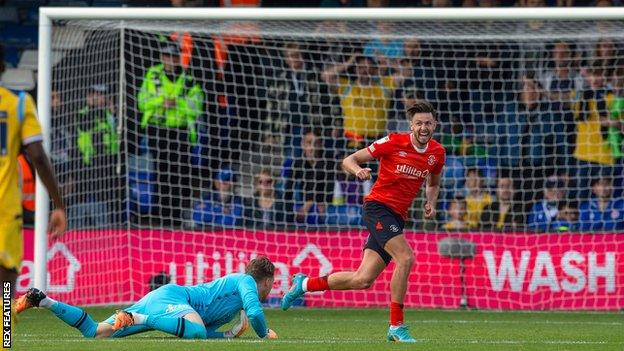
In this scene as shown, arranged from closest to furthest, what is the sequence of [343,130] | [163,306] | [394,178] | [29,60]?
1. [163,306]
2. [394,178]
3. [343,130]
4. [29,60]

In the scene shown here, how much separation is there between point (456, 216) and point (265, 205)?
2.32m

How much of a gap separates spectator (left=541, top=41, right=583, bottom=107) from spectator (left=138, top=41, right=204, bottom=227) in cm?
443

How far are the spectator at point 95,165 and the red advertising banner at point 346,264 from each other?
0.38 m

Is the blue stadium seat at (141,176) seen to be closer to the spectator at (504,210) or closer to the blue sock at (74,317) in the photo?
the spectator at (504,210)

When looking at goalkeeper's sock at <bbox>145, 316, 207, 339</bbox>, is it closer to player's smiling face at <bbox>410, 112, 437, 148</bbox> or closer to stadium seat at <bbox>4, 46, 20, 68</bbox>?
player's smiling face at <bbox>410, 112, 437, 148</bbox>

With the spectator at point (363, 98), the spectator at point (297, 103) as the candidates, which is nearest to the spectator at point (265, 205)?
the spectator at point (297, 103)

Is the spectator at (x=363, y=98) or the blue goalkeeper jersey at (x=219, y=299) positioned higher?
the spectator at (x=363, y=98)

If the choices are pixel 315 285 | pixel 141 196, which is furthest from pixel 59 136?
pixel 315 285

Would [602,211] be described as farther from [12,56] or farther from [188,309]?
[12,56]

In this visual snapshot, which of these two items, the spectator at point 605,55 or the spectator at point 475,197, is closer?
the spectator at point 475,197

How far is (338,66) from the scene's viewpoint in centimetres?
1622

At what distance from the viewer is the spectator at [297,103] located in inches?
634

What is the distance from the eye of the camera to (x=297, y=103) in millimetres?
16141

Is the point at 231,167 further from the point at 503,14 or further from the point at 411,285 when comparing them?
the point at 503,14
